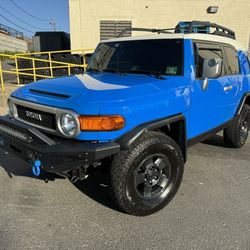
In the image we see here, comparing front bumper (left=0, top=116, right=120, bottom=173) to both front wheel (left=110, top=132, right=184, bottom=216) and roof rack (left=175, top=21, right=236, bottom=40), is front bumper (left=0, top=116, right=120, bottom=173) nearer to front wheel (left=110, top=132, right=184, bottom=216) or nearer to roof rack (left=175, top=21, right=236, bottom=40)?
front wheel (left=110, top=132, right=184, bottom=216)

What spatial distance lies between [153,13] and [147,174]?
Answer: 462 inches

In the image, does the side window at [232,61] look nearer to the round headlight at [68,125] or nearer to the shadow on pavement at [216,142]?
the shadow on pavement at [216,142]

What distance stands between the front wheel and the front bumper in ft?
0.85

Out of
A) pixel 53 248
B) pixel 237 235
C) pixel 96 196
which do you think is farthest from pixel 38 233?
pixel 237 235

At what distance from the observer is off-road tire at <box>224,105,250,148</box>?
4.73 meters

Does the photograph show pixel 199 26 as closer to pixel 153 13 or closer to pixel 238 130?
pixel 238 130

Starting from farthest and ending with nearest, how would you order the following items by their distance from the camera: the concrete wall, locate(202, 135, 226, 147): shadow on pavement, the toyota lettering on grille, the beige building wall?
the concrete wall < the beige building wall < locate(202, 135, 226, 147): shadow on pavement < the toyota lettering on grille

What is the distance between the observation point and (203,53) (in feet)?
11.9

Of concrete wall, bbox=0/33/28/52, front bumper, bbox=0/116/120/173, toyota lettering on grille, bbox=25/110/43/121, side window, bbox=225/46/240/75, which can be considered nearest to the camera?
front bumper, bbox=0/116/120/173

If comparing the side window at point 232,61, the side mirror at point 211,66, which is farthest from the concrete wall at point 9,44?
the side mirror at point 211,66

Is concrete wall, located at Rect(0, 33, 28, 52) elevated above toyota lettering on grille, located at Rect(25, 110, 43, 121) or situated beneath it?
elevated above

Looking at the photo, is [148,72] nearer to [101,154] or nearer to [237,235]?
[101,154]

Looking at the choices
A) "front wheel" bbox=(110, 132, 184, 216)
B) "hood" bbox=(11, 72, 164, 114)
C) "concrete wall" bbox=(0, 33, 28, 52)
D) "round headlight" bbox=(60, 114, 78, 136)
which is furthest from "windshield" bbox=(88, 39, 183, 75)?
"concrete wall" bbox=(0, 33, 28, 52)

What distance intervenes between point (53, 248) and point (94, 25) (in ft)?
39.8
